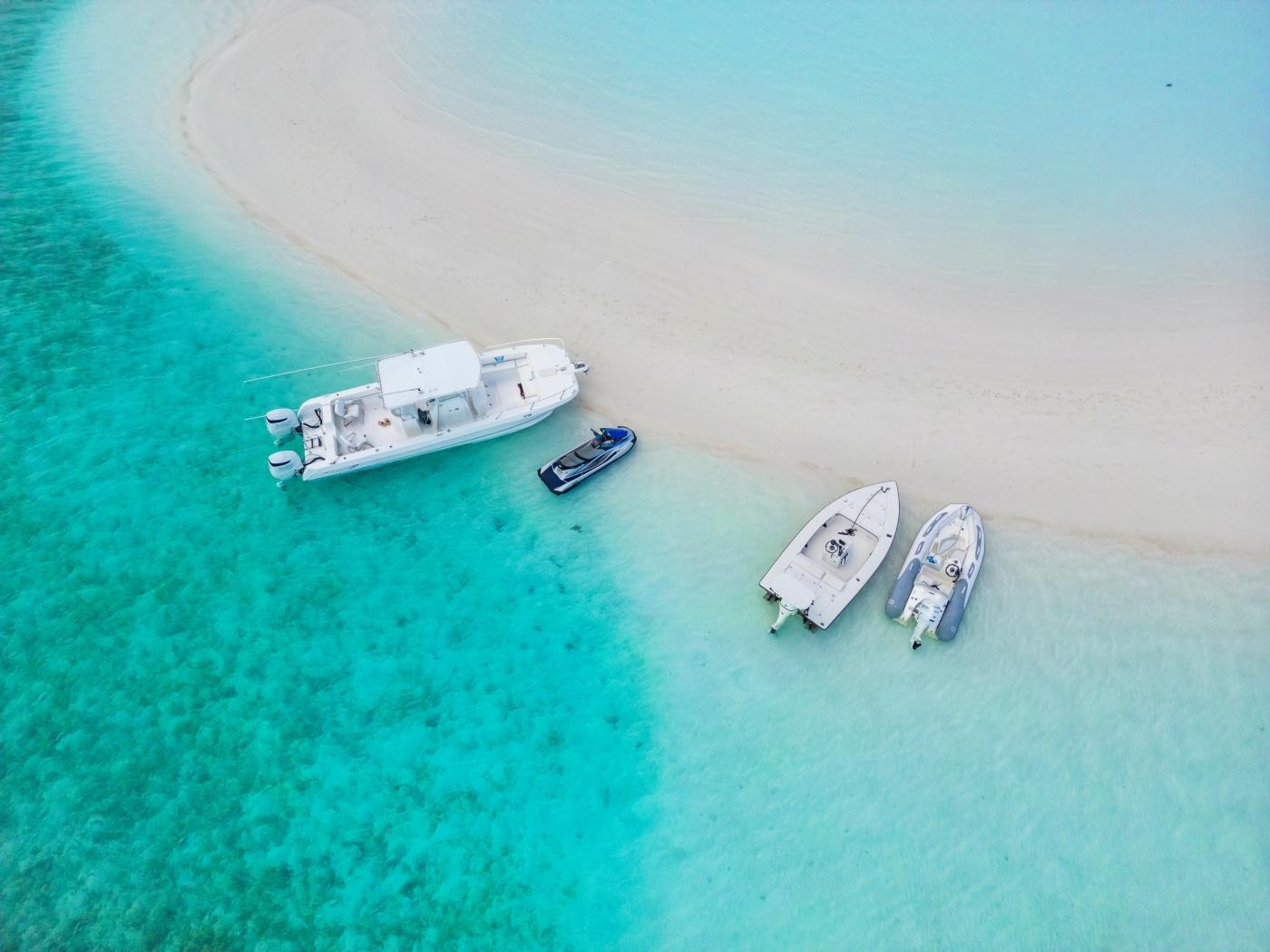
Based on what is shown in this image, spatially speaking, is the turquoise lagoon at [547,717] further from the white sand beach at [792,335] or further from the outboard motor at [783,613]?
the white sand beach at [792,335]

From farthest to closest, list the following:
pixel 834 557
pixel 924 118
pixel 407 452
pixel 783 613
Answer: pixel 924 118 < pixel 407 452 < pixel 834 557 < pixel 783 613

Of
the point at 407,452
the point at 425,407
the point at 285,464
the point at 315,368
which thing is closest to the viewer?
the point at 285,464

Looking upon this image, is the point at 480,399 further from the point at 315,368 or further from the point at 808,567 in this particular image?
the point at 808,567

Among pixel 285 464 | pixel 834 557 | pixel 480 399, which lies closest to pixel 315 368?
pixel 285 464

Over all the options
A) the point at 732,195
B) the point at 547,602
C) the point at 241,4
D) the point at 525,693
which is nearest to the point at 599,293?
the point at 732,195

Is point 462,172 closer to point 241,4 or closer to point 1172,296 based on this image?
point 241,4

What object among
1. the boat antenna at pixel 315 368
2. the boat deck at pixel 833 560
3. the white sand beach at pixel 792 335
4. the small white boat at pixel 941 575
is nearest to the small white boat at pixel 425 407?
the boat antenna at pixel 315 368

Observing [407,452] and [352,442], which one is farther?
[352,442]

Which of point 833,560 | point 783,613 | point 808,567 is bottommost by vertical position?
point 783,613
